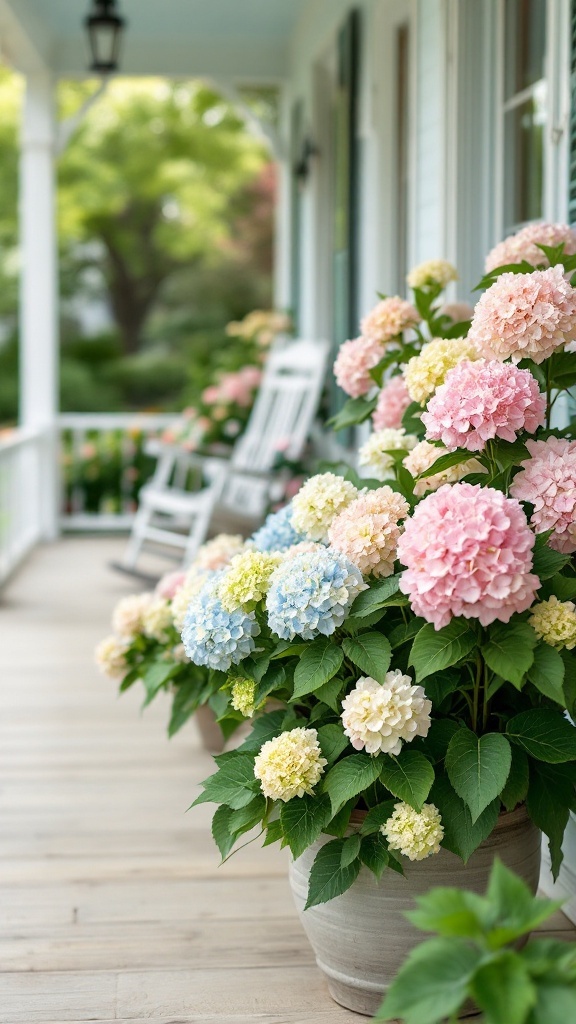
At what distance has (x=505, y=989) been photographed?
1.12m

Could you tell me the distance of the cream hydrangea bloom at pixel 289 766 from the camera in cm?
175

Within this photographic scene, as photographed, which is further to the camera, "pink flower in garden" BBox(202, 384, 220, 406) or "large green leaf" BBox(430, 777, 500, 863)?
"pink flower in garden" BBox(202, 384, 220, 406)

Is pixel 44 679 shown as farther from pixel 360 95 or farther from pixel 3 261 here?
pixel 3 261

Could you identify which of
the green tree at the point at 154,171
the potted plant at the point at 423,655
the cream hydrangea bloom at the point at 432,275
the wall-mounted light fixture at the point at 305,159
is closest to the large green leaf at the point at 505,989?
the potted plant at the point at 423,655

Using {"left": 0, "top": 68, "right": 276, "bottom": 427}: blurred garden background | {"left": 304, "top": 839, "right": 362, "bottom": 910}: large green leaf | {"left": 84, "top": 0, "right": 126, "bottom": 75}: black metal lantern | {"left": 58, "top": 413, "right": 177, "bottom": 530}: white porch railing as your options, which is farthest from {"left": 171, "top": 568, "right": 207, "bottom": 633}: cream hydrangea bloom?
{"left": 0, "top": 68, "right": 276, "bottom": 427}: blurred garden background

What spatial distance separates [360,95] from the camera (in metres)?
4.87

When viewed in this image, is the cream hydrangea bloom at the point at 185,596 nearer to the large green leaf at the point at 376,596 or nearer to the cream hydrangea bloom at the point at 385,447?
the cream hydrangea bloom at the point at 385,447

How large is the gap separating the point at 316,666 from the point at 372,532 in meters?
0.22

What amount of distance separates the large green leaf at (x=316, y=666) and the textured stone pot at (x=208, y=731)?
1508 millimetres

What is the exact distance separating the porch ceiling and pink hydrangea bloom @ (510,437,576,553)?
5.15 meters

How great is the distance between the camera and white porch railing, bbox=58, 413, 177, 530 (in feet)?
25.7

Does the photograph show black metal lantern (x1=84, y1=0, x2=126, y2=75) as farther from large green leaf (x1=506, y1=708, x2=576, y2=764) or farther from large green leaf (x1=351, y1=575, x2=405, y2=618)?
large green leaf (x1=506, y1=708, x2=576, y2=764)

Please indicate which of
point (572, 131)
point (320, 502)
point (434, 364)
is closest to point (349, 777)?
point (320, 502)

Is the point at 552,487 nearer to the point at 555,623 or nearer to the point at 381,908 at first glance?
the point at 555,623
